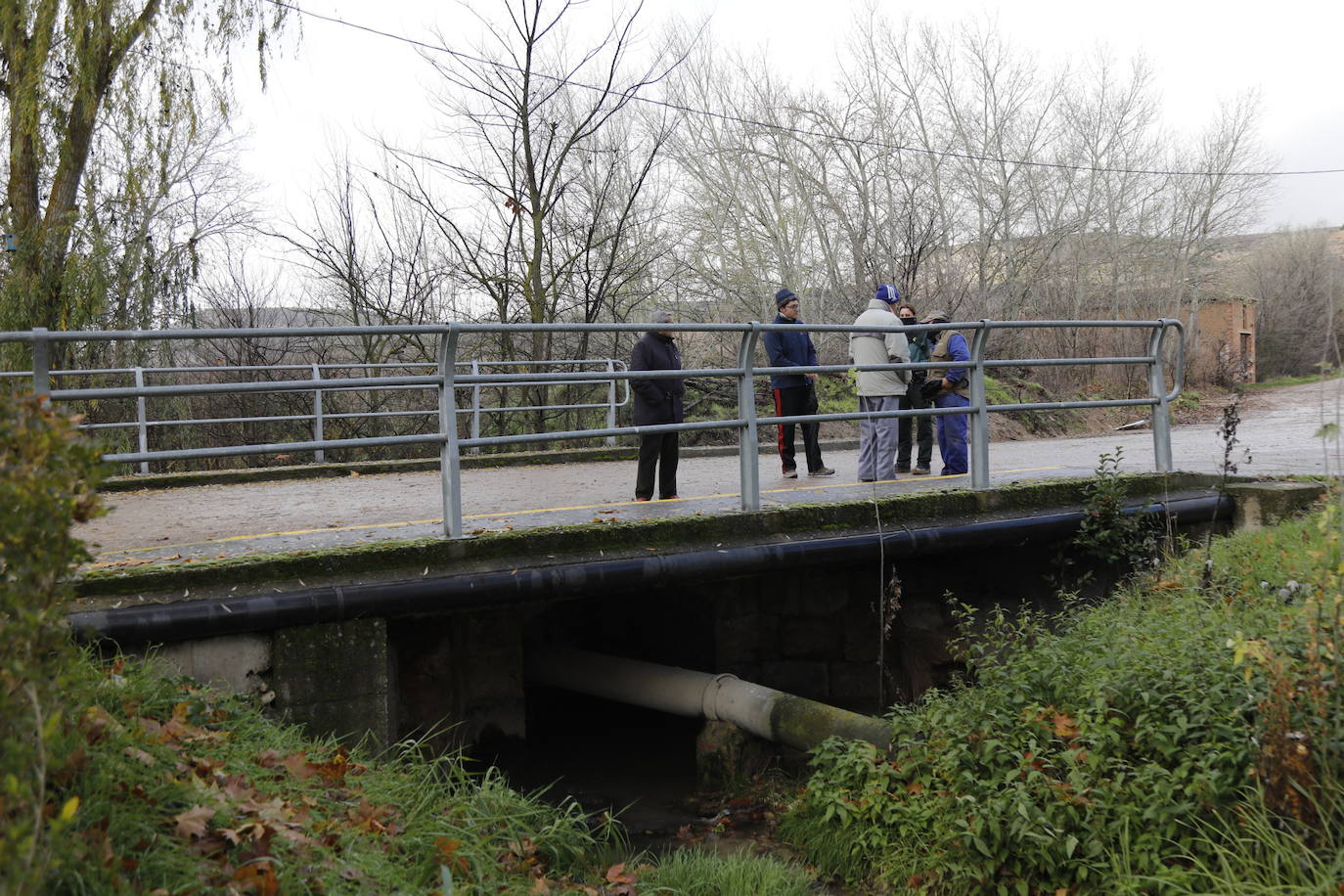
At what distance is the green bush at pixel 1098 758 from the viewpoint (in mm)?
4238

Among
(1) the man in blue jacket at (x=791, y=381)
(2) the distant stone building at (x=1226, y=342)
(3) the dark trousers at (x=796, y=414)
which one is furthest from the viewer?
(2) the distant stone building at (x=1226, y=342)

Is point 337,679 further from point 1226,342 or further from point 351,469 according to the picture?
point 1226,342

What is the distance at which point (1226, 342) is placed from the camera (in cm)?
3278

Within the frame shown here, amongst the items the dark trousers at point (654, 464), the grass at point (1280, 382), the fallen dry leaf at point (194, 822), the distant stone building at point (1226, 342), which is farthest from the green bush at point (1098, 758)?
the grass at point (1280, 382)

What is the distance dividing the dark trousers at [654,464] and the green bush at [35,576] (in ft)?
17.7

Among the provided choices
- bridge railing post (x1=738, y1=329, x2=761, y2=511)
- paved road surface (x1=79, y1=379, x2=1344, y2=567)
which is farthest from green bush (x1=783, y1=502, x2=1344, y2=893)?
bridge railing post (x1=738, y1=329, x2=761, y2=511)

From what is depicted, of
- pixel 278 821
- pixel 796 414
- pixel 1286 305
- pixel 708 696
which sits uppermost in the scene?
pixel 1286 305

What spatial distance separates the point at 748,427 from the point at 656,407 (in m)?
1.46

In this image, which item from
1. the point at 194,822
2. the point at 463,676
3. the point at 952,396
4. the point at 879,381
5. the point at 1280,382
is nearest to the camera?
the point at 194,822

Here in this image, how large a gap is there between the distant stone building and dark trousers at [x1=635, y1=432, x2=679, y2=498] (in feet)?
82.9

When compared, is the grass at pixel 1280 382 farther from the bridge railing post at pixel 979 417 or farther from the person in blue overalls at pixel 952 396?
the bridge railing post at pixel 979 417

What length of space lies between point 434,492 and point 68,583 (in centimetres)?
637

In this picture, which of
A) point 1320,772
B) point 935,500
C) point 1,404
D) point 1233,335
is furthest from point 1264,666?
point 1233,335

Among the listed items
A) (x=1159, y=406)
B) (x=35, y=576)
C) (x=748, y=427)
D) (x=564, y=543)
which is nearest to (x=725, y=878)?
(x=564, y=543)
